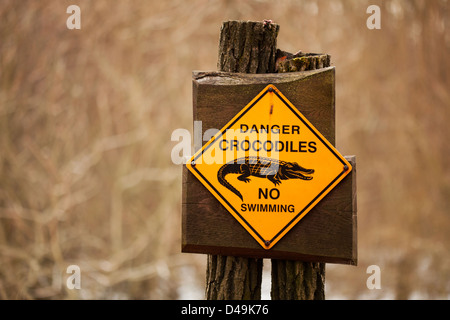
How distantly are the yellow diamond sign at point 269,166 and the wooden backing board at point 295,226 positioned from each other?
4 centimetres

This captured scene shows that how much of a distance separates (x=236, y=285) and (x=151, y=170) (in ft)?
14.0

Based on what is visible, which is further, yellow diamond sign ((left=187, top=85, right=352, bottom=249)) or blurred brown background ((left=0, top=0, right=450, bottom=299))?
blurred brown background ((left=0, top=0, right=450, bottom=299))

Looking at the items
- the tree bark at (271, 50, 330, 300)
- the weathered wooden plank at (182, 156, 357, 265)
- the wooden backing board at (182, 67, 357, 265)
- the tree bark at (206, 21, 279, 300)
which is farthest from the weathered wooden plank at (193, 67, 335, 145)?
the tree bark at (271, 50, 330, 300)

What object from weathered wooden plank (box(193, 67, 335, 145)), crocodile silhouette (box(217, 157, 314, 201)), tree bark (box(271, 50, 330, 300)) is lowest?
tree bark (box(271, 50, 330, 300))

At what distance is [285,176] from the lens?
2.16 meters

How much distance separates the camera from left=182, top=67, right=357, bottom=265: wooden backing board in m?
2.15

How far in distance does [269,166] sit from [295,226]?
0.30 meters

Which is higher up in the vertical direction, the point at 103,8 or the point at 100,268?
the point at 103,8

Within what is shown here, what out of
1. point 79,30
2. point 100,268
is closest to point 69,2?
point 79,30

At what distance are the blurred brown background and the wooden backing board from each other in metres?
3.92

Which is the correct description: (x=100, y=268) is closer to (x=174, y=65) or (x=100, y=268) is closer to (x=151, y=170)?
(x=151, y=170)

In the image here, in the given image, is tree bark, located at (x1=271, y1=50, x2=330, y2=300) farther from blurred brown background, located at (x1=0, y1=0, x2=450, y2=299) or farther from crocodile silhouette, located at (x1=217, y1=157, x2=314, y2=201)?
blurred brown background, located at (x1=0, y1=0, x2=450, y2=299)

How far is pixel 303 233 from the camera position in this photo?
7.08 feet

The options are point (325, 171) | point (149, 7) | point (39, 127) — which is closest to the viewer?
point (325, 171)
